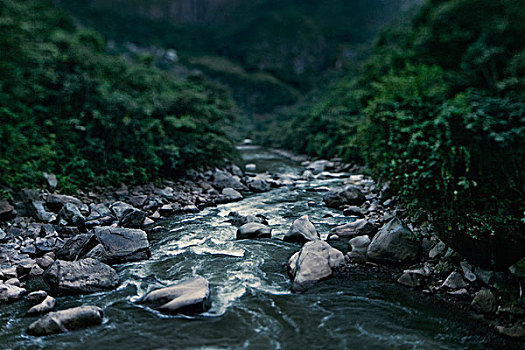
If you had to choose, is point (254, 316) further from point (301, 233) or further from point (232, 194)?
point (232, 194)

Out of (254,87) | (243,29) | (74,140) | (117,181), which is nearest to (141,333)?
(117,181)

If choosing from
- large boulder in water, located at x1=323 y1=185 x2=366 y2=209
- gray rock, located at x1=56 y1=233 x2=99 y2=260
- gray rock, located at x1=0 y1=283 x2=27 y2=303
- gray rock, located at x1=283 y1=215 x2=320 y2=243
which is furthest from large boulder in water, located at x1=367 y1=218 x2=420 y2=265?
gray rock, located at x1=0 y1=283 x2=27 y2=303

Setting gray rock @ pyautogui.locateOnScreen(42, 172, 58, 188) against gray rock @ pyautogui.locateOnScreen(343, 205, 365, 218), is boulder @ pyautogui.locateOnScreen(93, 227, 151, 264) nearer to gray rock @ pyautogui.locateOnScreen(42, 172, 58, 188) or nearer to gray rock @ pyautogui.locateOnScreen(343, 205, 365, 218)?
gray rock @ pyautogui.locateOnScreen(42, 172, 58, 188)

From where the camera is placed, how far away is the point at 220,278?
565cm

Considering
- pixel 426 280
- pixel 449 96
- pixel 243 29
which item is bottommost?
pixel 426 280

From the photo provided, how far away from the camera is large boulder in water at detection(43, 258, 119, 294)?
5160 millimetres

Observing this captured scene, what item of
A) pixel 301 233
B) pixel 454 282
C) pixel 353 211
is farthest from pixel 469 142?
pixel 301 233

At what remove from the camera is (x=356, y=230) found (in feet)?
23.2

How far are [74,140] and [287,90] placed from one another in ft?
210

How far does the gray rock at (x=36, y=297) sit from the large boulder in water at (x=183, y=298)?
4.74 feet

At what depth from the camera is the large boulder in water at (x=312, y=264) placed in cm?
529

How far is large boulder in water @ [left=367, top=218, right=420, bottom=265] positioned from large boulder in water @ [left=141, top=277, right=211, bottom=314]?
287 cm

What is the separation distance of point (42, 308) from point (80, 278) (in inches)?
26.4

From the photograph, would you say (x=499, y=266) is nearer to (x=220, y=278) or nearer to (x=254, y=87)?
(x=220, y=278)
